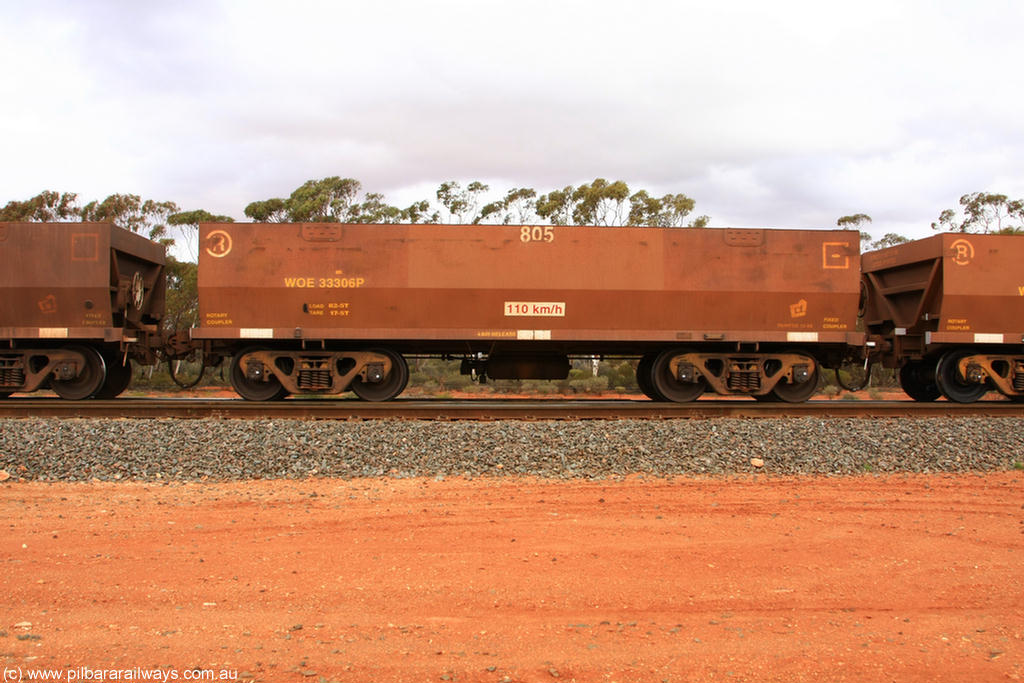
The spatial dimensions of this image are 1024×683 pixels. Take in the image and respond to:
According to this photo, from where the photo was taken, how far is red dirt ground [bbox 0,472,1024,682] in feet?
9.51

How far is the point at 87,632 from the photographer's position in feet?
10.1

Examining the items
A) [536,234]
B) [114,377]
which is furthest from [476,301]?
[114,377]

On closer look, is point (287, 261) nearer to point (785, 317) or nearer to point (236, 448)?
point (236, 448)

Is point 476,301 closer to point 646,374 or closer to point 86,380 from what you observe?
point 646,374

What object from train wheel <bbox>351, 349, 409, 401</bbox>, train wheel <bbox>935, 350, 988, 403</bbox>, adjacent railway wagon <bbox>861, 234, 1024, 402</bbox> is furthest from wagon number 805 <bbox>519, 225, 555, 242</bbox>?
train wheel <bbox>935, 350, 988, 403</bbox>

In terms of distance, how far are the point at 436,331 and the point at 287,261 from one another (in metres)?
2.76

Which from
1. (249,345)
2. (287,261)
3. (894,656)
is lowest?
(894,656)

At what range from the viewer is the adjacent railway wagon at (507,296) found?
35.2ft

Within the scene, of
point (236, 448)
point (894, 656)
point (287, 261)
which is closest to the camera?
point (894, 656)

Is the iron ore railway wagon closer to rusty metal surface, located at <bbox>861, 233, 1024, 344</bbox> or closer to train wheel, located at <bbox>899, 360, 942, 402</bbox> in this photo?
rusty metal surface, located at <bbox>861, 233, 1024, 344</bbox>

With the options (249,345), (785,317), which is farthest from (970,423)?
(249,345)

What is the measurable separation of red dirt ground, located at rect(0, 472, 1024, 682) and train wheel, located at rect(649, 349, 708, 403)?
5.37 m

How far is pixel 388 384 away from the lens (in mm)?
11094

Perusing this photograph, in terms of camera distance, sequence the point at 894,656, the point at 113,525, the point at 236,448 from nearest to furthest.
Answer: the point at 894,656 < the point at 113,525 < the point at 236,448
